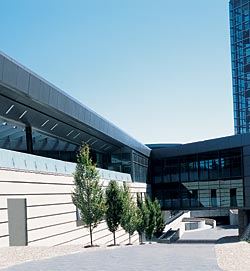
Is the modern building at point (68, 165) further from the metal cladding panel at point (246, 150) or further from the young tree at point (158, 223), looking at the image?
the young tree at point (158, 223)

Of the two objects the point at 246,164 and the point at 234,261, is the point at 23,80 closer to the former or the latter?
the point at 234,261

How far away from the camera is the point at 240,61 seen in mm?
86688

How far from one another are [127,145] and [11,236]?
2476 centimetres

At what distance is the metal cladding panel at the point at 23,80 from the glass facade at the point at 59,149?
3.68 metres

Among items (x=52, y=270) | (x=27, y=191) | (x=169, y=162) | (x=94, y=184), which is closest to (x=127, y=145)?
(x=169, y=162)

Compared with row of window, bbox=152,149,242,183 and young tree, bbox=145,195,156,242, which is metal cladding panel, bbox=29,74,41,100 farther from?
row of window, bbox=152,149,242,183

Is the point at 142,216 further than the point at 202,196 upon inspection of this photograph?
No

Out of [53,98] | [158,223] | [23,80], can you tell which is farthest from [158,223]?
[23,80]

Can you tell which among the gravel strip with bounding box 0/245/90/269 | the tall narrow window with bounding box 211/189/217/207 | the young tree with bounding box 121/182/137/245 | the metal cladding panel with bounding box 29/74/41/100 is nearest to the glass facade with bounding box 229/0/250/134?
the tall narrow window with bounding box 211/189/217/207

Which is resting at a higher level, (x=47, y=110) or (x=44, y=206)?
(x=47, y=110)

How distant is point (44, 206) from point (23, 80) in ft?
17.8

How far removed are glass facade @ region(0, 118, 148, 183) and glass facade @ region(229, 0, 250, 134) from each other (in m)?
37.8

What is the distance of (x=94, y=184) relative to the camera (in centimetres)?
2392

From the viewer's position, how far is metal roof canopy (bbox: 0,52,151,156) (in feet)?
71.9
